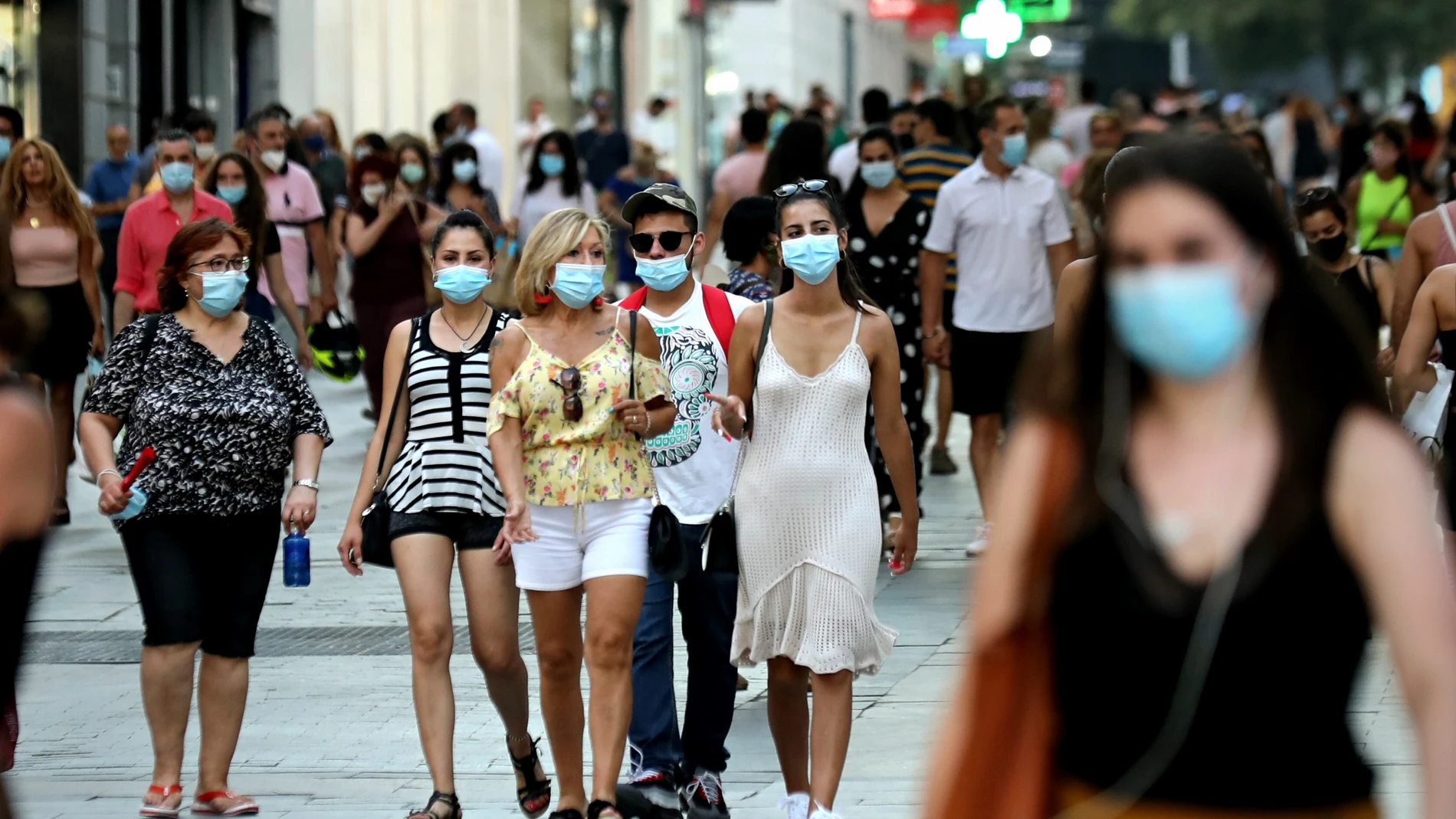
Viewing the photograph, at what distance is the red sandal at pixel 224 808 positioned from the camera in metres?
6.60

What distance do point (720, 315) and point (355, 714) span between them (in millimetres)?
2063

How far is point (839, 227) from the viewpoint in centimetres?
668

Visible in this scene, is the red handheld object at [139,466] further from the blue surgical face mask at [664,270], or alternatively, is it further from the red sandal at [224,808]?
the blue surgical face mask at [664,270]

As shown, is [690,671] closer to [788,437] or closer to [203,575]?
[788,437]

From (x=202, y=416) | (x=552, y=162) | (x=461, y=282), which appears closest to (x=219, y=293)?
(x=202, y=416)

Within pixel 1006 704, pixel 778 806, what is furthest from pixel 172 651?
pixel 1006 704

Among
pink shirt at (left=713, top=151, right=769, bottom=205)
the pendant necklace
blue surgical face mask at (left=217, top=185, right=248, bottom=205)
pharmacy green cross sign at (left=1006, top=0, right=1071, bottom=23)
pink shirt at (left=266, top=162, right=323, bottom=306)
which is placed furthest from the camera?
pharmacy green cross sign at (left=1006, top=0, right=1071, bottom=23)

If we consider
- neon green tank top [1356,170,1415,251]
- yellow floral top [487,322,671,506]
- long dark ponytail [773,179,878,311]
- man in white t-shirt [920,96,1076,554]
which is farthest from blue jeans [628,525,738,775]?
neon green tank top [1356,170,1415,251]

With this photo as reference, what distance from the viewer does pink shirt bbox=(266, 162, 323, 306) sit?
13.8 metres

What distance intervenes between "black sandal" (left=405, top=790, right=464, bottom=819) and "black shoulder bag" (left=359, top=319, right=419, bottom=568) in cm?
66

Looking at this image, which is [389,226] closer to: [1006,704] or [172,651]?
[172,651]

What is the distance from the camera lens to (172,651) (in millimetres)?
6594

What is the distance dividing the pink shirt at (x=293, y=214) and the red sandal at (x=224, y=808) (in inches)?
292

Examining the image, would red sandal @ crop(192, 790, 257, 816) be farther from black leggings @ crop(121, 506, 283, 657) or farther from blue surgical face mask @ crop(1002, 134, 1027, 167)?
blue surgical face mask @ crop(1002, 134, 1027, 167)
